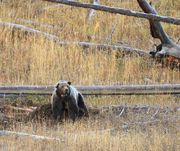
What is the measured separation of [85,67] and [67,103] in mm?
1969

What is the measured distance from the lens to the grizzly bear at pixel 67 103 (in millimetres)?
7824

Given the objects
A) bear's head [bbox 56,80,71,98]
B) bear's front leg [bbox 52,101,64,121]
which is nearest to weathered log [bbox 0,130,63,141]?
bear's front leg [bbox 52,101,64,121]

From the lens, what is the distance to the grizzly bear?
782 centimetres

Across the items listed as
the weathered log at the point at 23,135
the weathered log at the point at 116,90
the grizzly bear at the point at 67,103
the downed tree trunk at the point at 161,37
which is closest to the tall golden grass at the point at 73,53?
the weathered log at the point at 116,90

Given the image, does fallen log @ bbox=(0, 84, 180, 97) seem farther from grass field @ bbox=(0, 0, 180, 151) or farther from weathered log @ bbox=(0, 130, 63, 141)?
weathered log @ bbox=(0, 130, 63, 141)

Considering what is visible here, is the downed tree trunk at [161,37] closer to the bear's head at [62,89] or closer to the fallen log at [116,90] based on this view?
the fallen log at [116,90]

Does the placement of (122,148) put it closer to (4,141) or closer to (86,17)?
(4,141)

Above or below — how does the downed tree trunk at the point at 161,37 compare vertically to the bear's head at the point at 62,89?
above

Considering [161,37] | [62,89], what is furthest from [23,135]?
[161,37]

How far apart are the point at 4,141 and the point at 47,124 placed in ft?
3.61

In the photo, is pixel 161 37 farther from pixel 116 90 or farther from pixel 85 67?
pixel 85 67

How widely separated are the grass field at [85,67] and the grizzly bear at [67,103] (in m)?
0.41

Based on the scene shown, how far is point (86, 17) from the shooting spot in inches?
525

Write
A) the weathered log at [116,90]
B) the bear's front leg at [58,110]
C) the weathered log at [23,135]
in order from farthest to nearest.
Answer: the weathered log at [116,90] < the bear's front leg at [58,110] < the weathered log at [23,135]
